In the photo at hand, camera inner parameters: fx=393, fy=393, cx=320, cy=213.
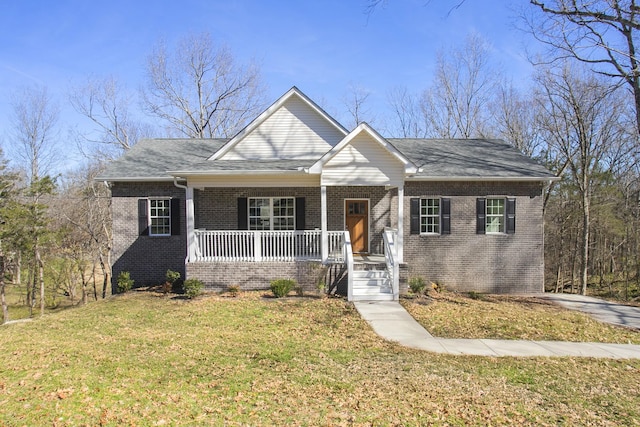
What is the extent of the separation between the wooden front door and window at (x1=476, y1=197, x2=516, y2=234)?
3883mm

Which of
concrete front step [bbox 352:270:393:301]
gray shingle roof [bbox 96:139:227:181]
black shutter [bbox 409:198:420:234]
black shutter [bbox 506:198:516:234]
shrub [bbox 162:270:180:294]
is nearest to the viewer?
concrete front step [bbox 352:270:393:301]

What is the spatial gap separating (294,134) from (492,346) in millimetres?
9626

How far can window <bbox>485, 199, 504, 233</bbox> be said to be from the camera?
45.6 ft

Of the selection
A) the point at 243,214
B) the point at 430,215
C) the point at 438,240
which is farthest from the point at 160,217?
the point at 438,240

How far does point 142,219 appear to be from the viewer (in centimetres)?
1369

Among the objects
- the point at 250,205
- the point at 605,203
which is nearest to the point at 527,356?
the point at 250,205

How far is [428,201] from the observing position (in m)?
13.8

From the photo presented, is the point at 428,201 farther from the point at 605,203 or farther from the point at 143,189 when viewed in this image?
the point at 605,203

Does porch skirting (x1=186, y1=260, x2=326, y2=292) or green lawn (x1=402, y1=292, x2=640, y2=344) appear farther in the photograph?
porch skirting (x1=186, y1=260, x2=326, y2=292)

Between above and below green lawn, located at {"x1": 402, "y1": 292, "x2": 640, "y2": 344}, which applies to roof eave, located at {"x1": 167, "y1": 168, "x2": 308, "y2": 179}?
above

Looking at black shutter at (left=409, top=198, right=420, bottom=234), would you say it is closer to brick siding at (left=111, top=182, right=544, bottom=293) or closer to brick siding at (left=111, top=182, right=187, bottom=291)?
brick siding at (left=111, top=182, right=544, bottom=293)

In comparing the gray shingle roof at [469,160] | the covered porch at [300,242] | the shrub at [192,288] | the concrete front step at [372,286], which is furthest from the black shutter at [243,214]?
the gray shingle roof at [469,160]

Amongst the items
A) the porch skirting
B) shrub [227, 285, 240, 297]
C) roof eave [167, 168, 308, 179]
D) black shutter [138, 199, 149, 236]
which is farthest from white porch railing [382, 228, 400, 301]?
black shutter [138, 199, 149, 236]

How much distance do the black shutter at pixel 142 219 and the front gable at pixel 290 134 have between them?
341 cm
